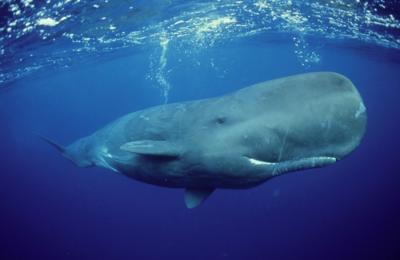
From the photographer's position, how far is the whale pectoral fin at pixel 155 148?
571 centimetres

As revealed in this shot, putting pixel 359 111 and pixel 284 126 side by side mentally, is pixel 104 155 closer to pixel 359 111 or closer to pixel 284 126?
pixel 284 126

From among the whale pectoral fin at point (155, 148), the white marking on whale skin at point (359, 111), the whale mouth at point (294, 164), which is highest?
the white marking on whale skin at point (359, 111)

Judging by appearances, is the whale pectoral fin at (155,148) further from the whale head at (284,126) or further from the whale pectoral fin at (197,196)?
the whale pectoral fin at (197,196)

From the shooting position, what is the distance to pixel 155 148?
230 inches

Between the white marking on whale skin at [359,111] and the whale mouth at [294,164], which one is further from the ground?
the white marking on whale skin at [359,111]

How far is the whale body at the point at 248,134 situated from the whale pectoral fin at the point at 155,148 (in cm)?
2

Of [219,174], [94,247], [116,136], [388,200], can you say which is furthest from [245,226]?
[219,174]

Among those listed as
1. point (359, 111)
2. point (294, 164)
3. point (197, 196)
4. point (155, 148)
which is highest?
point (359, 111)

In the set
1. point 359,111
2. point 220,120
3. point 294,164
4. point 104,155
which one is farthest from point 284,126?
point 104,155

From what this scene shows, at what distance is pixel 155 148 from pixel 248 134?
1744 millimetres

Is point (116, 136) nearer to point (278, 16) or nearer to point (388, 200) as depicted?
point (278, 16)

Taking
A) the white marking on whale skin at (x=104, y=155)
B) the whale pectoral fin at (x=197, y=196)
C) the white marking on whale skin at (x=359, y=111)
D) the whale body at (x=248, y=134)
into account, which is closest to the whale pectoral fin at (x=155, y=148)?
the whale body at (x=248, y=134)

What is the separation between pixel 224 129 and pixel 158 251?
71.8 feet

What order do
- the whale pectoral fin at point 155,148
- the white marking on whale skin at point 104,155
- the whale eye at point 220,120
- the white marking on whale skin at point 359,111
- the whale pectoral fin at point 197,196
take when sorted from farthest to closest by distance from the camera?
the white marking on whale skin at point 104,155
the whale pectoral fin at point 197,196
the whale pectoral fin at point 155,148
the whale eye at point 220,120
the white marking on whale skin at point 359,111
